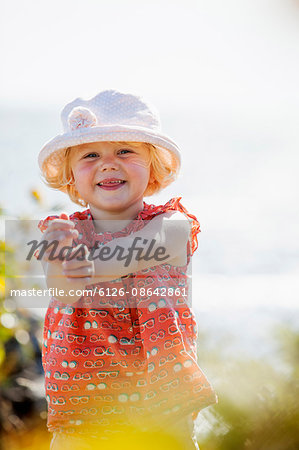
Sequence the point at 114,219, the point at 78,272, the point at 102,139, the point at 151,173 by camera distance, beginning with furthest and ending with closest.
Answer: the point at 151,173 → the point at 114,219 → the point at 102,139 → the point at 78,272

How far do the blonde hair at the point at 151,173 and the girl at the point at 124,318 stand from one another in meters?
0.05

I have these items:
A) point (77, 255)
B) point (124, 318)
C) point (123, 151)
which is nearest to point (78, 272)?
point (77, 255)

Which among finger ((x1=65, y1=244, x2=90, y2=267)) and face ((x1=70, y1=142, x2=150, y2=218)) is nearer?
finger ((x1=65, y1=244, x2=90, y2=267))

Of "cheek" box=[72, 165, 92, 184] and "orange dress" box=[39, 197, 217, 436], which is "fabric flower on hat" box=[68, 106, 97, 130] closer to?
"cheek" box=[72, 165, 92, 184]

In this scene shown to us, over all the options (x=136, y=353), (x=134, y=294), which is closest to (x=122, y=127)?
(x=134, y=294)

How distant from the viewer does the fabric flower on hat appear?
152cm

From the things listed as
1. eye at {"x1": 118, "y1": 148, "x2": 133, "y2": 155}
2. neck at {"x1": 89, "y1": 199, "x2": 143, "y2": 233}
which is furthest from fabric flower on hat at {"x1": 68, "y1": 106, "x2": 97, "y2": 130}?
neck at {"x1": 89, "y1": 199, "x2": 143, "y2": 233}

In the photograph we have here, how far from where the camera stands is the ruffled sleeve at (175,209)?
1573 millimetres

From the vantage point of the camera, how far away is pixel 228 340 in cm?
334

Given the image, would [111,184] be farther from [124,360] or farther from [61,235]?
[124,360]

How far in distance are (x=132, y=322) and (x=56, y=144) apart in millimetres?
548

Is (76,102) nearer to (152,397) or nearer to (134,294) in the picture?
(134,294)

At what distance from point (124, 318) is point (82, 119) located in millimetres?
561

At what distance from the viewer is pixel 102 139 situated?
4.90 feet
